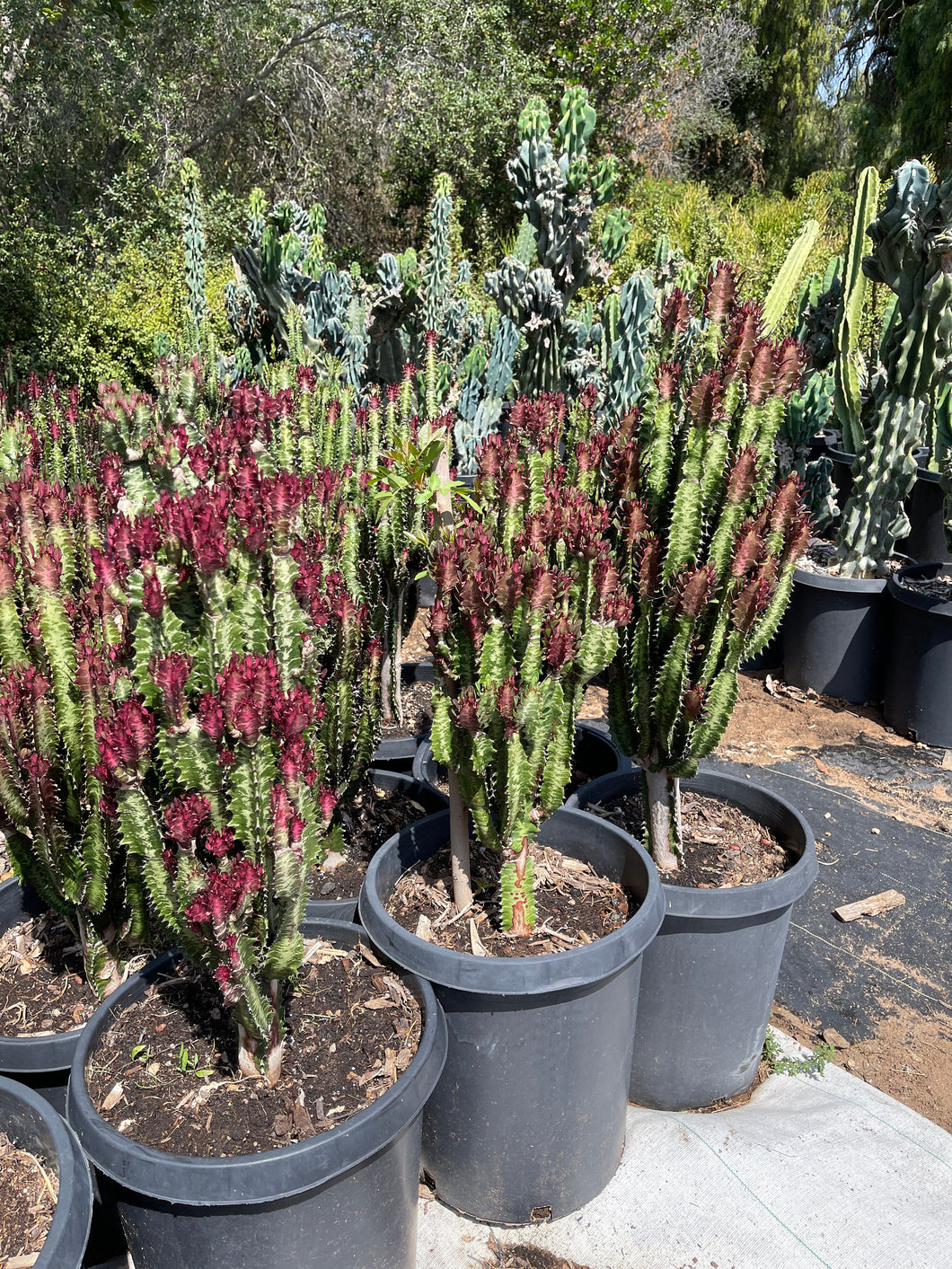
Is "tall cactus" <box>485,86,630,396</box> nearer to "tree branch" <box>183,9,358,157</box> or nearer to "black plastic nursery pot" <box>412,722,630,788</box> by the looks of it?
"black plastic nursery pot" <box>412,722,630,788</box>

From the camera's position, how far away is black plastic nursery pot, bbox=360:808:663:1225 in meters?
2.00

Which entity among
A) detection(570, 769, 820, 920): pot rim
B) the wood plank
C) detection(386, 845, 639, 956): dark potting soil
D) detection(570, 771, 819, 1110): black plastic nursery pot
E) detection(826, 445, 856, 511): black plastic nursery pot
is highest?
detection(826, 445, 856, 511): black plastic nursery pot

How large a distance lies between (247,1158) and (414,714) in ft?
7.36

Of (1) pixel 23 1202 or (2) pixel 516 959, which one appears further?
(2) pixel 516 959

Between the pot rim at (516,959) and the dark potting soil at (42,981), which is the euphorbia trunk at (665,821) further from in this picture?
the dark potting soil at (42,981)

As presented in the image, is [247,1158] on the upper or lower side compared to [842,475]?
lower

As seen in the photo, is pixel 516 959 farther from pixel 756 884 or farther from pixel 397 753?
pixel 397 753

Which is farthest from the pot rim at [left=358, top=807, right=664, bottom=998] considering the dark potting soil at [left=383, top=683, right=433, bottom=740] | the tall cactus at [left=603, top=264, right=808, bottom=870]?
the dark potting soil at [left=383, top=683, right=433, bottom=740]

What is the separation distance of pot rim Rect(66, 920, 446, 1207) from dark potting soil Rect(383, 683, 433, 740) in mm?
1722

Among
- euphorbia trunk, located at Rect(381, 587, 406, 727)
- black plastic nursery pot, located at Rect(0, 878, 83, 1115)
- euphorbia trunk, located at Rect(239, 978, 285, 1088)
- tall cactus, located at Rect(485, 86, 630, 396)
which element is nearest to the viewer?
euphorbia trunk, located at Rect(239, 978, 285, 1088)

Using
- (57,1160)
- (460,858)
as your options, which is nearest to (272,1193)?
(57,1160)

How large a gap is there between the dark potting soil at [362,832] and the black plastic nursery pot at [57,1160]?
0.88 m

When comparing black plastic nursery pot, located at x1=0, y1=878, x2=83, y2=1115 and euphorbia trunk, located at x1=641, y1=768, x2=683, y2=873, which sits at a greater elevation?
euphorbia trunk, located at x1=641, y1=768, x2=683, y2=873

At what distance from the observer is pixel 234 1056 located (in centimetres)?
192
